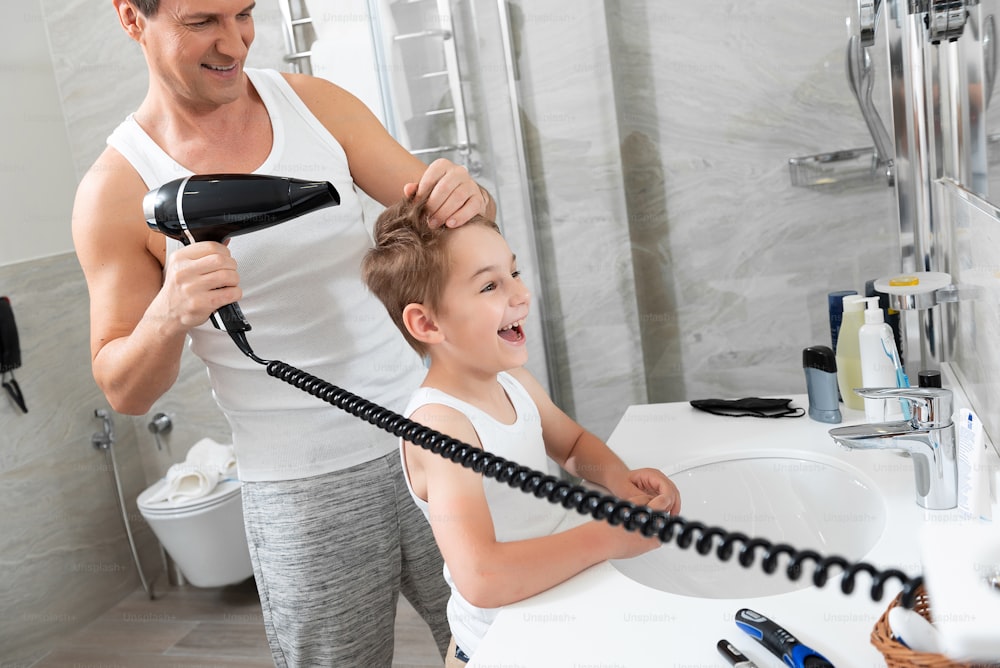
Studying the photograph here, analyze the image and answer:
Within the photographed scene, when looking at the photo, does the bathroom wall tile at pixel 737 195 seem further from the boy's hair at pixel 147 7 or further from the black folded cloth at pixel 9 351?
the black folded cloth at pixel 9 351

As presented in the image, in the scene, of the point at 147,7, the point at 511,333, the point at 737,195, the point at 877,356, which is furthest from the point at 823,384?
the point at 147,7

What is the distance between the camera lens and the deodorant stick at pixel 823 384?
138 centimetres

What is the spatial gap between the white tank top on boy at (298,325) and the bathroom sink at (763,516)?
0.46 m

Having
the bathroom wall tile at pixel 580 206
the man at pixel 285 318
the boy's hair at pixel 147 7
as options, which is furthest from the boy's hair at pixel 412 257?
the bathroom wall tile at pixel 580 206

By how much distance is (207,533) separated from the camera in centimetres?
274

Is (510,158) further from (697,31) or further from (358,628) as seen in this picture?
(358,628)

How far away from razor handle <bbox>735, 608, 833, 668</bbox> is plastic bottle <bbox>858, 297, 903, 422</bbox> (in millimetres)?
576

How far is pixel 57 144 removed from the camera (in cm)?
293

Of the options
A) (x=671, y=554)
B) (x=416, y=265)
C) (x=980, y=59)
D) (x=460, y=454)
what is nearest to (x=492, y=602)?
(x=460, y=454)

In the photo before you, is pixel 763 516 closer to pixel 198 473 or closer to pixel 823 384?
pixel 823 384

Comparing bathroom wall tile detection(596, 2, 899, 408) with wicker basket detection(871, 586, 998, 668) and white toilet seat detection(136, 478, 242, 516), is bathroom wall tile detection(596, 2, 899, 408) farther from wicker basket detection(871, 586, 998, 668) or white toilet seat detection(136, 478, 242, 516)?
wicker basket detection(871, 586, 998, 668)

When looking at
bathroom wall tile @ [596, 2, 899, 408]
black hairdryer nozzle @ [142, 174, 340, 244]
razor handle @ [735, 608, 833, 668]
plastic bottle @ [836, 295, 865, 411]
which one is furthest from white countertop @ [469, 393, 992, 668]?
bathroom wall tile @ [596, 2, 899, 408]

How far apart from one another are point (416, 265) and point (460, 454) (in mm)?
331

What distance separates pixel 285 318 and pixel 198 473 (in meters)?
1.65
